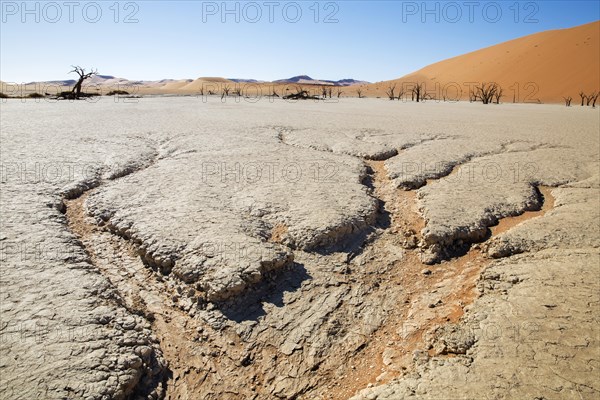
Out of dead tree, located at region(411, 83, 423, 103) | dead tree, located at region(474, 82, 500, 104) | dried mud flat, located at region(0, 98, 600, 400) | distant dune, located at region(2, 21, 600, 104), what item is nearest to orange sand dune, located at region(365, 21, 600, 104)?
distant dune, located at region(2, 21, 600, 104)

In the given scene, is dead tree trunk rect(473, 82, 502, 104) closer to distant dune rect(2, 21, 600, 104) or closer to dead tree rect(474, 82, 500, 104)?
dead tree rect(474, 82, 500, 104)

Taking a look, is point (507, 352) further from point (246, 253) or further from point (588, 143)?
point (588, 143)

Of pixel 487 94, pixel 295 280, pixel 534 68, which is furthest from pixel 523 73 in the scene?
pixel 295 280

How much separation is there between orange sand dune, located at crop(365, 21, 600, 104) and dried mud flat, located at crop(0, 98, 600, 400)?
32931mm

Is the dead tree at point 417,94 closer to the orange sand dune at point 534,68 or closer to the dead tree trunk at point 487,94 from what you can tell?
the orange sand dune at point 534,68

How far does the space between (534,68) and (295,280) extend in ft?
153

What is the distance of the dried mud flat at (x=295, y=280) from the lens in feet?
5.70

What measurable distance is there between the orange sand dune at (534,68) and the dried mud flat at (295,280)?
1297 inches

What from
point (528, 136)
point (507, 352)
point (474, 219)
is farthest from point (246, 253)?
point (528, 136)

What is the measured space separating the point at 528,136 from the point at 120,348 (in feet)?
23.5

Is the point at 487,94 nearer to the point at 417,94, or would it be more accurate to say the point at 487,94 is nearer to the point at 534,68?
the point at 417,94

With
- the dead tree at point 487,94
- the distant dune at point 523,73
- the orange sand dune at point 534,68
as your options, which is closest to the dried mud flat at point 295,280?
the dead tree at point 487,94

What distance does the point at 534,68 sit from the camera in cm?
3953

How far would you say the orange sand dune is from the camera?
33.0 metres
